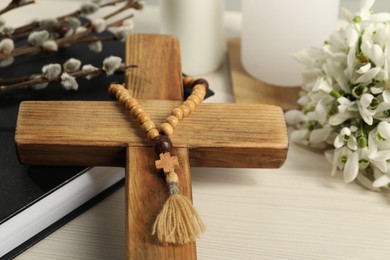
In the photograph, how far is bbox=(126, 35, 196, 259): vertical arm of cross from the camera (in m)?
0.51

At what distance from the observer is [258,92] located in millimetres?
813

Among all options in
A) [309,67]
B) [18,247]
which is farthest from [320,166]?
[18,247]

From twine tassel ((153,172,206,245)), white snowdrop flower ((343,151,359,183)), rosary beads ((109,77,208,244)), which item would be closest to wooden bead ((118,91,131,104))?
rosary beads ((109,77,208,244))

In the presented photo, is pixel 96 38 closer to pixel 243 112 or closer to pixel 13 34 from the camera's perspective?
pixel 13 34

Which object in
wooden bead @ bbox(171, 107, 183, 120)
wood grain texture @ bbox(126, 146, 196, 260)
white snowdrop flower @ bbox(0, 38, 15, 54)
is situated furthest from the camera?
white snowdrop flower @ bbox(0, 38, 15, 54)

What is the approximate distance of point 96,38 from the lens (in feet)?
2.55

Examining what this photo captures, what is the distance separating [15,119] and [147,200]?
0.69ft

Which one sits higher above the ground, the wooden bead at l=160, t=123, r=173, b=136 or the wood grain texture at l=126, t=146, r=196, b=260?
the wooden bead at l=160, t=123, r=173, b=136

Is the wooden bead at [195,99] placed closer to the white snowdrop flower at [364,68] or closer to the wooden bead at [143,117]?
the wooden bead at [143,117]

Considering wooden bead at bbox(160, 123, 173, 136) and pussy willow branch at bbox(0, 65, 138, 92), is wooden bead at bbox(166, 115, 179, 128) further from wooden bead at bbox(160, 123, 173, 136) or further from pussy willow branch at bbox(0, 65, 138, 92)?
pussy willow branch at bbox(0, 65, 138, 92)

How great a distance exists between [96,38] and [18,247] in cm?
30

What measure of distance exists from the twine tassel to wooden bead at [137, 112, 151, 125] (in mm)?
90

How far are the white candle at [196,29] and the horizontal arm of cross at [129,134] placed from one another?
0.69ft

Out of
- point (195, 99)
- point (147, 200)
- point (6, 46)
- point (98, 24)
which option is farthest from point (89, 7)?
point (147, 200)
